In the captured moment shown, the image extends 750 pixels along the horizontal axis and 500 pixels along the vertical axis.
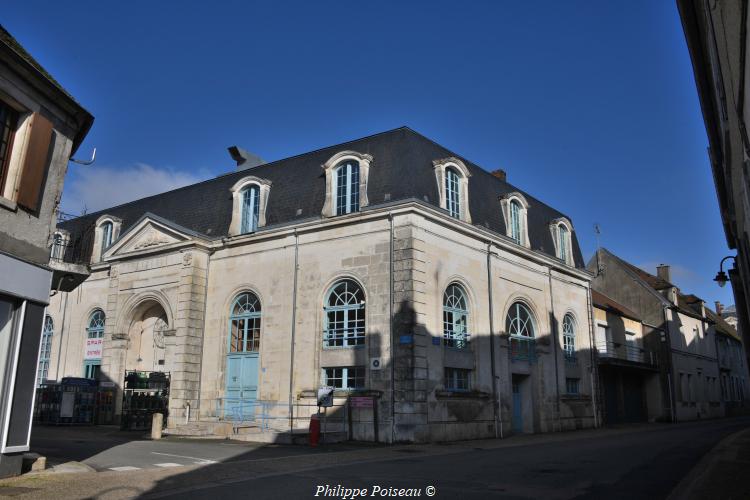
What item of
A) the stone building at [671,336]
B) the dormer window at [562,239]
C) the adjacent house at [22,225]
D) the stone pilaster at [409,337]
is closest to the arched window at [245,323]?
the stone pilaster at [409,337]

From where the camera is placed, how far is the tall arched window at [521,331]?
2228 cm

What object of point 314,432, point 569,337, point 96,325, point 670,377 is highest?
point 96,325

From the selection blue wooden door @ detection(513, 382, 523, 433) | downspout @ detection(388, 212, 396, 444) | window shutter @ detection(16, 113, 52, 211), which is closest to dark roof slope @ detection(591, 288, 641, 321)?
blue wooden door @ detection(513, 382, 523, 433)

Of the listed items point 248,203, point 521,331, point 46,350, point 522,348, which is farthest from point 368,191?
point 46,350

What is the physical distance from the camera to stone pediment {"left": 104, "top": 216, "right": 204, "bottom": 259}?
2219 centimetres

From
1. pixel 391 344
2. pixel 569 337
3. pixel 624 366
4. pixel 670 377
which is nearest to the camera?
pixel 391 344

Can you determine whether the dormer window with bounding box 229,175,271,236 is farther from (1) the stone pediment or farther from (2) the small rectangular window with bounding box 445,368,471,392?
(2) the small rectangular window with bounding box 445,368,471,392

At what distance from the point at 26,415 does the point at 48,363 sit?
777 inches

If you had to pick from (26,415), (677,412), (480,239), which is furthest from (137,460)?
(677,412)

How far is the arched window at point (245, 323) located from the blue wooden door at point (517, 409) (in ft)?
30.2

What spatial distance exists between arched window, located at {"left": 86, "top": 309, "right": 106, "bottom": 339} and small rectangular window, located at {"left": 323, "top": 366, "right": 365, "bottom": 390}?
11.5 meters

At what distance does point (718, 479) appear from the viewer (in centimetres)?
960

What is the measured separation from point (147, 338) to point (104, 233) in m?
5.85

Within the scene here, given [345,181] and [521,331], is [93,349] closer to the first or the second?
[345,181]
